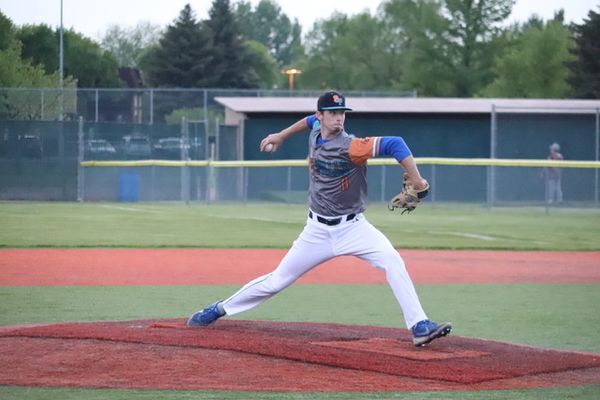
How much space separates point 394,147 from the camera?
7.59m

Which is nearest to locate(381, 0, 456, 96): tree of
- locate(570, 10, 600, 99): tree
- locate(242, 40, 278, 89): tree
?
locate(570, 10, 600, 99): tree

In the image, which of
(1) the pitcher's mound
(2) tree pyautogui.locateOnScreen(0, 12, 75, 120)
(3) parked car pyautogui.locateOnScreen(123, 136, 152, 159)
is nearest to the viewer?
(1) the pitcher's mound

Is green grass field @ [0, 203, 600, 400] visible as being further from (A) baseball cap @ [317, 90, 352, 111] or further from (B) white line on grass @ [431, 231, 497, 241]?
(A) baseball cap @ [317, 90, 352, 111]

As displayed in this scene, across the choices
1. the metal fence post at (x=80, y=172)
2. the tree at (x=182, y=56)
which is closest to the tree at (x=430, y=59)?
the tree at (x=182, y=56)

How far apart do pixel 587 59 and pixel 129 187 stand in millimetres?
34495

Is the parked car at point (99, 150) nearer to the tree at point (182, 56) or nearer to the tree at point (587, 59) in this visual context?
the tree at point (587, 59)

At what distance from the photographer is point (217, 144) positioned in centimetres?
3316

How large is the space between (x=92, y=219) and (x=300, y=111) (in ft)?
39.1

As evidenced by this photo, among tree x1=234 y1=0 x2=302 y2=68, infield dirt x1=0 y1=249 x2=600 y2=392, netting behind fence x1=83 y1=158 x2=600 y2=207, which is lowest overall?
infield dirt x1=0 y1=249 x2=600 y2=392

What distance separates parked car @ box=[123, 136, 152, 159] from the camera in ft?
103

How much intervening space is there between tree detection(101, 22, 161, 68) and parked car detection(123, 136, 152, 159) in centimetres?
6612

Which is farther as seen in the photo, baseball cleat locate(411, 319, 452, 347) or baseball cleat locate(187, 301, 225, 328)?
baseball cleat locate(187, 301, 225, 328)

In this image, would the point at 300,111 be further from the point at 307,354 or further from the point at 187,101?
the point at 307,354

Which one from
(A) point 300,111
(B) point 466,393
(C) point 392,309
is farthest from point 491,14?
(B) point 466,393
